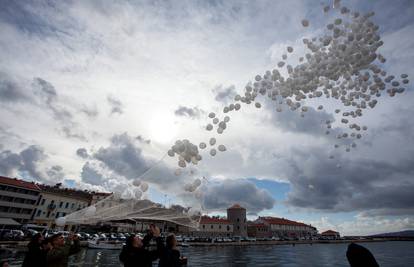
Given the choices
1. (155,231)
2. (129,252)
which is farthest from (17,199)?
(155,231)

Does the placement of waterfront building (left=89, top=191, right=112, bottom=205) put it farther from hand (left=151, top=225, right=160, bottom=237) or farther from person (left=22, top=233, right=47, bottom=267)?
hand (left=151, top=225, right=160, bottom=237)

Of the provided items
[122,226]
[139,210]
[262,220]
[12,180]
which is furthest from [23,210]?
[262,220]

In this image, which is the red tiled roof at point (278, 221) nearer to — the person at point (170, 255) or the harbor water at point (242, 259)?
the harbor water at point (242, 259)

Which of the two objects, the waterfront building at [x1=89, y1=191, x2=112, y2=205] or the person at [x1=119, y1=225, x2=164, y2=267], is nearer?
the person at [x1=119, y1=225, x2=164, y2=267]

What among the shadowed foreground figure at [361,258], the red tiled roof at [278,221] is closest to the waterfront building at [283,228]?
the red tiled roof at [278,221]

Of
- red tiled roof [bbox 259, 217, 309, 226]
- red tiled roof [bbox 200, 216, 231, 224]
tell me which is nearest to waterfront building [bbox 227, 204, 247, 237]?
red tiled roof [bbox 200, 216, 231, 224]

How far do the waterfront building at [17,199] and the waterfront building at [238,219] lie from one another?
59935mm

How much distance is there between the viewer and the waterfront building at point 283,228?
104 meters

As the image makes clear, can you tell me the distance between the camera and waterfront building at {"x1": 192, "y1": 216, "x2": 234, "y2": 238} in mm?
87062

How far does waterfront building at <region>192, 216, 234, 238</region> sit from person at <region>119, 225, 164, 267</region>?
282ft

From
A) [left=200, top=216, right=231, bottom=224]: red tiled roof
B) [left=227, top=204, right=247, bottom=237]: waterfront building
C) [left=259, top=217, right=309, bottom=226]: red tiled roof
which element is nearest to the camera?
[left=200, top=216, right=231, bottom=224]: red tiled roof

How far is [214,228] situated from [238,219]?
9.36 meters

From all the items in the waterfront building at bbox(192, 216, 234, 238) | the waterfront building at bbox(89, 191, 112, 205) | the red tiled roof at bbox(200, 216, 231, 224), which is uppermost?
the waterfront building at bbox(89, 191, 112, 205)

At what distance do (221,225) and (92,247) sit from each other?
51750 millimetres
